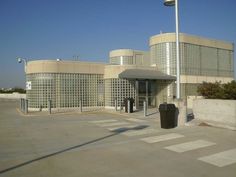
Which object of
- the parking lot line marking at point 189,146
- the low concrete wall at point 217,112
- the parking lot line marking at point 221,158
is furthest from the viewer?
the low concrete wall at point 217,112

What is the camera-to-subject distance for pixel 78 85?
2425cm

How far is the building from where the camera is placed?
2330 centimetres

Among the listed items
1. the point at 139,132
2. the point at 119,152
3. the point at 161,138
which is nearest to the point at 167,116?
the point at 139,132

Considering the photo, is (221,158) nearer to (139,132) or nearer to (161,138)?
(161,138)

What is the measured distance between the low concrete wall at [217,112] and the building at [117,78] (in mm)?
7474

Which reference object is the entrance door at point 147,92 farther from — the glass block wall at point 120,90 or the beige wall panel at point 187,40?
the beige wall panel at point 187,40

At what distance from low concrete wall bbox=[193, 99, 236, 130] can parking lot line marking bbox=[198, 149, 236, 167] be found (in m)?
4.71

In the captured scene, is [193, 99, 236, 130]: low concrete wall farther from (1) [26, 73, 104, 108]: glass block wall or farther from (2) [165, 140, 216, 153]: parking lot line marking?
(1) [26, 73, 104, 108]: glass block wall

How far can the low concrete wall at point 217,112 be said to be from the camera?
525 inches

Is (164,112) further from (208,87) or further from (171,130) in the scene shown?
(208,87)

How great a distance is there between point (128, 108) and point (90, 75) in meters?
6.03

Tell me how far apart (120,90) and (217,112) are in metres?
10.8

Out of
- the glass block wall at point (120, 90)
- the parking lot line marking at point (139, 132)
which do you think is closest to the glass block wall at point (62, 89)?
the glass block wall at point (120, 90)

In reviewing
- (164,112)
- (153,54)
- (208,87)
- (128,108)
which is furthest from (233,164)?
(153,54)
